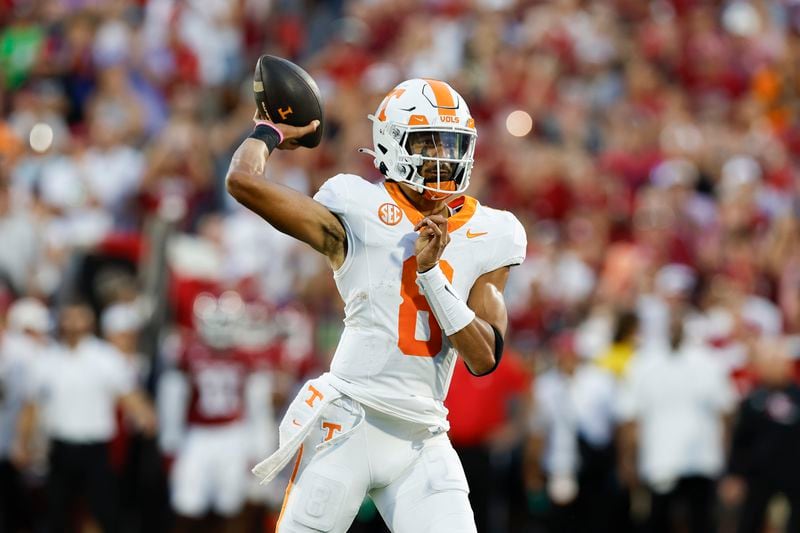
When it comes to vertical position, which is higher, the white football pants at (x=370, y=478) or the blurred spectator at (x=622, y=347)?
the white football pants at (x=370, y=478)

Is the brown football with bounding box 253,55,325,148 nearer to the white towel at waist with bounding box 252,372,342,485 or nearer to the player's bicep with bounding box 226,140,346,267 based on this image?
the player's bicep with bounding box 226,140,346,267

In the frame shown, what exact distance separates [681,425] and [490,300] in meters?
4.64

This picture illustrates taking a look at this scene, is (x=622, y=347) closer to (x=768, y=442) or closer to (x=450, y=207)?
(x=768, y=442)

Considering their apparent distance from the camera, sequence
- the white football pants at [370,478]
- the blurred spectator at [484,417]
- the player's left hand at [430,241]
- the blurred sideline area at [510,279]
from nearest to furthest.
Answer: the player's left hand at [430,241], the white football pants at [370,478], the blurred spectator at [484,417], the blurred sideline area at [510,279]

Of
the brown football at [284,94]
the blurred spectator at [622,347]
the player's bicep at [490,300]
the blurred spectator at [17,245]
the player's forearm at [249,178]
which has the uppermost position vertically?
the brown football at [284,94]

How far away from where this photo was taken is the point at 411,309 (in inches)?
166

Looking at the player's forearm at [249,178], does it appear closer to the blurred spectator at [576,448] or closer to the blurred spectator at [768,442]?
the blurred spectator at [768,442]

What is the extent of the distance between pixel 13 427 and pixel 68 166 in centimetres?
247

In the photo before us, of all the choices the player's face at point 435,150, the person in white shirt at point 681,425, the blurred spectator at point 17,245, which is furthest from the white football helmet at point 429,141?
the blurred spectator at point 17,245

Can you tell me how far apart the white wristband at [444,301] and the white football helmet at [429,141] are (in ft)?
1.06

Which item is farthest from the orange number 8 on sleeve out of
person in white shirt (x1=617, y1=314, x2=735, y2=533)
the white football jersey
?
person in white shirt (x1=617, y1=314, x2=735, y2=533)

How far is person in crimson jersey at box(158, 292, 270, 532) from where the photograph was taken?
364 inches

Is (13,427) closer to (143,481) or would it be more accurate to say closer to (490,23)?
(143,481)

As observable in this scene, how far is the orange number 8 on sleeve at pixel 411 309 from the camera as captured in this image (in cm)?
422
